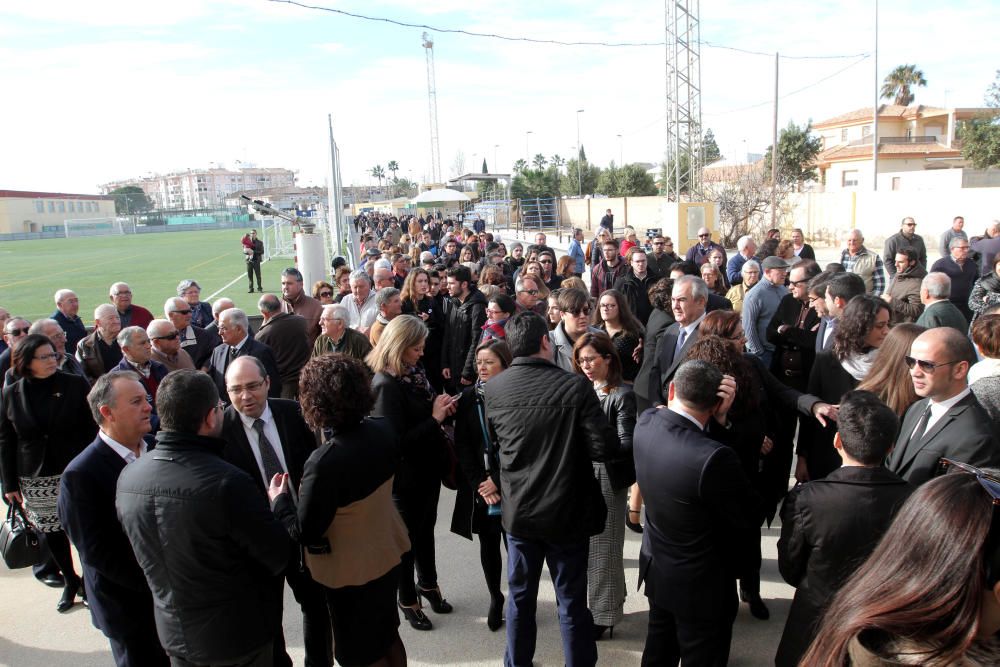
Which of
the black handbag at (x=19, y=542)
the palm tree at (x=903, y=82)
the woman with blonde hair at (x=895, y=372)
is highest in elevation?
the palm tree at (x=903, y=82)

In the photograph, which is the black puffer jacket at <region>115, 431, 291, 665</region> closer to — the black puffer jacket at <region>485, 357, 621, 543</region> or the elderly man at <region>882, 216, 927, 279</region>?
the black puffer jacket at <region>485, 357, 621, 543</region>

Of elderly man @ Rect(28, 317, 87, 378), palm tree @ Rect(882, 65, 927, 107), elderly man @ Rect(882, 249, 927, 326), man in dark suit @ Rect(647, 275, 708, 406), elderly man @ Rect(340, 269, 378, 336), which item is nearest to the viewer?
man in dark suit @ Rect(647, 275, 708, 406)

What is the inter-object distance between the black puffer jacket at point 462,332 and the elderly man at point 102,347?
9.61 ft

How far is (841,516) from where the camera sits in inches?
92.2

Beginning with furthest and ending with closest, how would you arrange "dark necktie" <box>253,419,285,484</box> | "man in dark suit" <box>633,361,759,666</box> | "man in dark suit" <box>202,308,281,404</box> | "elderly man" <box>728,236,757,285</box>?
"elderly man" <box>728,236,757,285</box> → "man in dark suit" <box>202,308,281,404</box> → "dark necktie" <box>253,419,285,484</box> → "man in dark suit" <box>633,361,759,666</box>

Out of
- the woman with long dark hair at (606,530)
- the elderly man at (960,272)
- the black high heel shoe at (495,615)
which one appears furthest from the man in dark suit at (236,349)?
the elderly man at (960,272)

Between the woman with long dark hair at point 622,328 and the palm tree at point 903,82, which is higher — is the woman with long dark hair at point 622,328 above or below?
below

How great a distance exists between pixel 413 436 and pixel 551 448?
3.22 ft

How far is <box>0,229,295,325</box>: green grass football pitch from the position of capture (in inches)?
797

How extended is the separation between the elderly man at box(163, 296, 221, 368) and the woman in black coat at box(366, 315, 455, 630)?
3.07m

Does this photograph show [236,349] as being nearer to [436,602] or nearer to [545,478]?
[436,602]

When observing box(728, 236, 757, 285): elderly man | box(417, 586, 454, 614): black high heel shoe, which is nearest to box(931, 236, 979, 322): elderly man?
box(728, 236, 757, 285): elderly man

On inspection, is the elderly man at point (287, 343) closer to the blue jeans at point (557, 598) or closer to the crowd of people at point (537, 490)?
the crowd of people at point (537, 490)

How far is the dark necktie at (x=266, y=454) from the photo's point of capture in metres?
3.33
